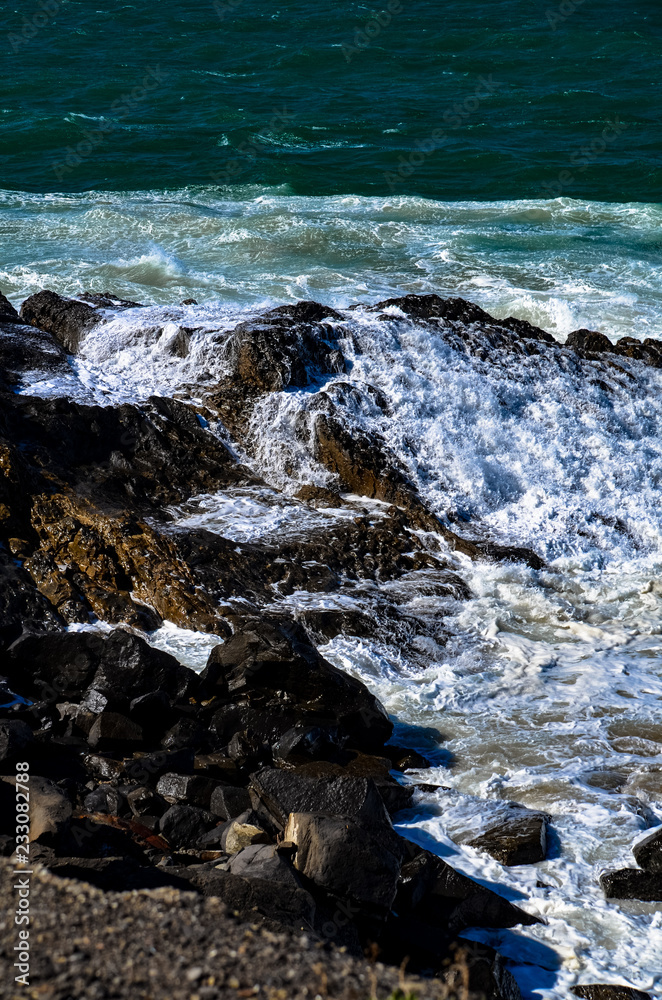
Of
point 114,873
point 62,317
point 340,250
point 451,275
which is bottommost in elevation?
point 451,275

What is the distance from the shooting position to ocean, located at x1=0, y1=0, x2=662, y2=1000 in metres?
9.70

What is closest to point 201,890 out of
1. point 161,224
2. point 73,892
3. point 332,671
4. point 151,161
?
point 73,892

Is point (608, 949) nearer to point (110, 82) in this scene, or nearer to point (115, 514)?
point (115, 514)

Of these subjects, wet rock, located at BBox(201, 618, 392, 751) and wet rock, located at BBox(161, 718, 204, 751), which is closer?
wet rock, located at BBox(161, 718, 204, 751)

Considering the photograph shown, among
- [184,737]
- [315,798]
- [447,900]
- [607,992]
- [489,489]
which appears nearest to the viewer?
[607,992]

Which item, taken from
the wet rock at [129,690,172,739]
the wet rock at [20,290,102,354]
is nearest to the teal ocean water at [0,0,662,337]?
the wet rock at [20,290,102,354]

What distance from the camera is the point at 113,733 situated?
9227 mm

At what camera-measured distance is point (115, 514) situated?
1262 centimetres

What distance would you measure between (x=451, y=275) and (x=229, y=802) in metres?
17.0

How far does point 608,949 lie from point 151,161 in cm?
2963

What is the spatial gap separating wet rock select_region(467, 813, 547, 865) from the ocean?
0.13 m

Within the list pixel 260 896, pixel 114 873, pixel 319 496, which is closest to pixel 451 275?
pixel 319 496

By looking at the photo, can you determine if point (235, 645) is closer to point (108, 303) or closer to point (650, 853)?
point (650, 853)

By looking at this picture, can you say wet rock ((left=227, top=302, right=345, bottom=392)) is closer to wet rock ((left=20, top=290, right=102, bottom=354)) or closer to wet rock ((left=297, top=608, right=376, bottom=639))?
wet rock ((left=20, top=290, right=102, bottom=354))
